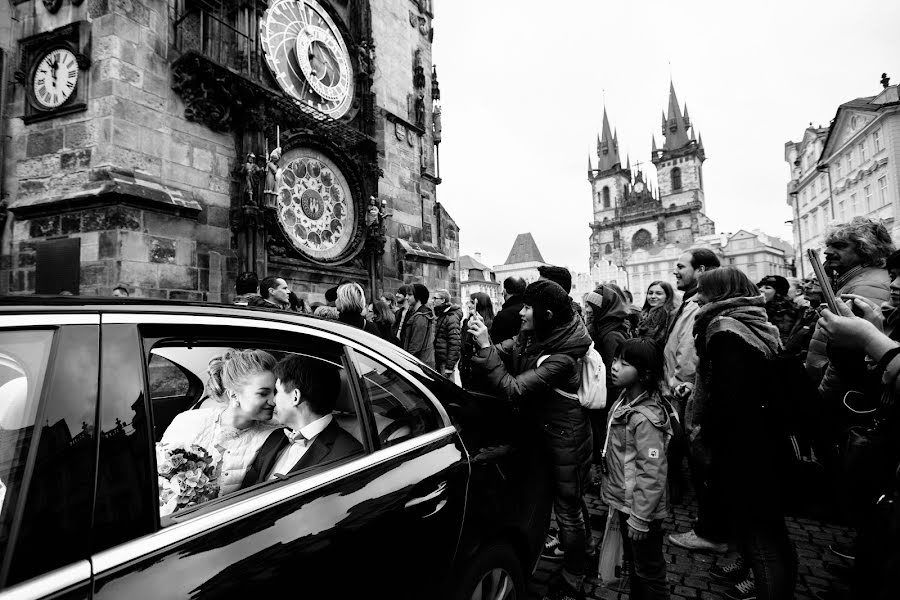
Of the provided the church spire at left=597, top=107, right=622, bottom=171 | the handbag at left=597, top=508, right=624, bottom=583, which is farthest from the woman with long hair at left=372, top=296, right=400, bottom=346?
the church spire at left=597, top=107, right=622, bottom=171

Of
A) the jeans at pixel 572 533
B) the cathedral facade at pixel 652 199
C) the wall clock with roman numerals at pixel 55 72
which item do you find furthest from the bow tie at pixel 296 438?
the cathedral facade at pixel 652 199

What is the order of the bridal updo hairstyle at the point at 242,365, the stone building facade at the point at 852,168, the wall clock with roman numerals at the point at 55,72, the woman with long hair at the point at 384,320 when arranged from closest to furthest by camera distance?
the bridal updo hairstyle at the point at 242,365, the wall clock with roman numerals at the point at 55,72, the woman with long hair at the point at 384,320, the stone building facade at the point at 852,168

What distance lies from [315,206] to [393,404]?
8.38 m

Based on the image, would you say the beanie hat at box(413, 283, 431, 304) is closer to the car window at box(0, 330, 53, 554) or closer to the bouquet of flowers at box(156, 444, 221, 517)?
the bouquet of flowers at box(156, 444, 221, 517)

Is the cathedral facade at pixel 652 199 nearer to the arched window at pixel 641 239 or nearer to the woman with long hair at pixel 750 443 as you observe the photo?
the arched window at pixel 641 239

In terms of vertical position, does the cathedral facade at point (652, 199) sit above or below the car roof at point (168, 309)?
above

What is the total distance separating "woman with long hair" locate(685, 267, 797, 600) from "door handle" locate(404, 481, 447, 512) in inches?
66.0

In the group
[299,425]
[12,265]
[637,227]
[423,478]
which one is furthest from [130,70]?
[637,227]

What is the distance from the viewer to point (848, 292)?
307cm

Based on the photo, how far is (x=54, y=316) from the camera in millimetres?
1052

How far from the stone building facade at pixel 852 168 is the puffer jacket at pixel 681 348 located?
2330 cm

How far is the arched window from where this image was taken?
92.8m

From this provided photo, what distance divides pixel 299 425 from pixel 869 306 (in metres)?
2.62

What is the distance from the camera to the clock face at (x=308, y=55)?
8.80 meters
